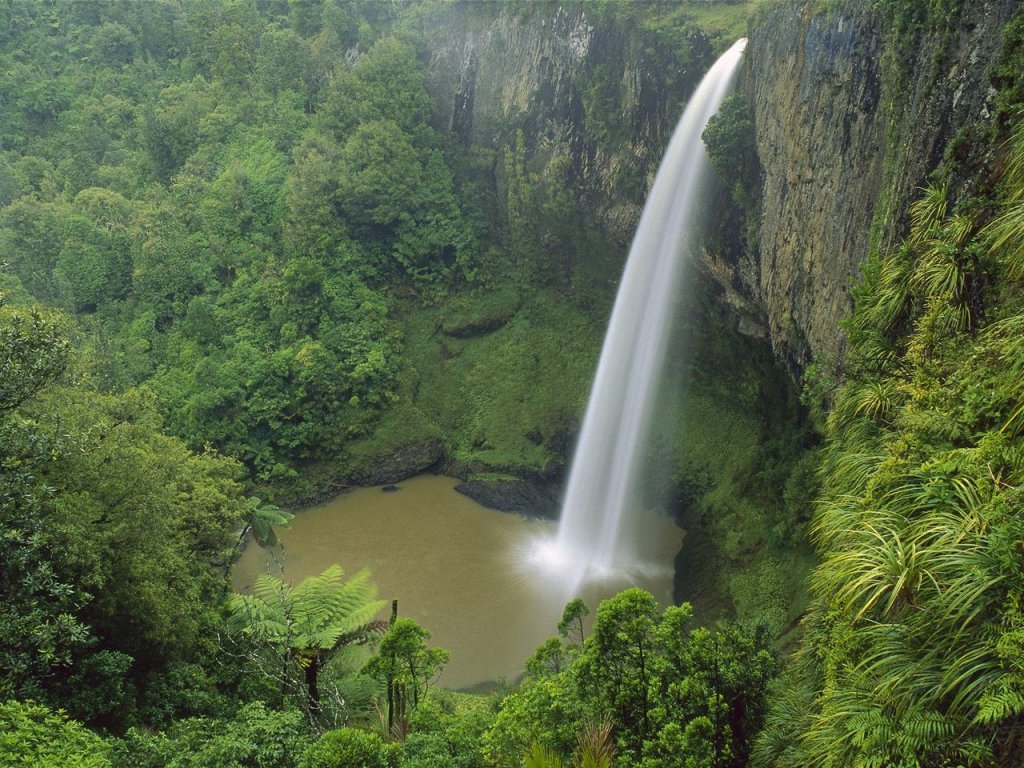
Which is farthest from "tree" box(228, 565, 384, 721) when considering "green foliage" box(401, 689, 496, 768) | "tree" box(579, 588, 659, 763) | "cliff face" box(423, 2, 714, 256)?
"cliff face" box(423, 2, 714, 256)

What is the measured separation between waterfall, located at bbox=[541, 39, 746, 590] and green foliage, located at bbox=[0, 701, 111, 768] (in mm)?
12182

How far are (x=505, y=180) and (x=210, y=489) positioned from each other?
16.1 m

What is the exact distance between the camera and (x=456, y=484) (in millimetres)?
23422

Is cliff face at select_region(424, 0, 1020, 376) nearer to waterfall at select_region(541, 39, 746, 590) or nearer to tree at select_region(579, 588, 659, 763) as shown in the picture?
waterfall at select_region(541, 39, 746, 590)

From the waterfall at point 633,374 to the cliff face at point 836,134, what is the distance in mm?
2093

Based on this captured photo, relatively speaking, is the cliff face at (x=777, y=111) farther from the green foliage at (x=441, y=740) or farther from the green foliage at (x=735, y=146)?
the green foliage at (x=441, y=740)

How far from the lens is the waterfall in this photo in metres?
18.8

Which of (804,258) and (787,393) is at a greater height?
(804,258)

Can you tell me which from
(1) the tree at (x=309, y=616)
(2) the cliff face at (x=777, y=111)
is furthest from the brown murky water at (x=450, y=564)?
(2) the cliff face at (x=777, y=111)

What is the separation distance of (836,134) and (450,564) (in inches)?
510

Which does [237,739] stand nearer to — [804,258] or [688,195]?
[804,258]

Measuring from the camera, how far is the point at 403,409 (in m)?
24.3

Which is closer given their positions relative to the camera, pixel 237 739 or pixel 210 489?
pixel 237 739

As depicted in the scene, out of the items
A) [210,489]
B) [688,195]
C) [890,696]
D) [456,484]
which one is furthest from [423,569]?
[890,696]
